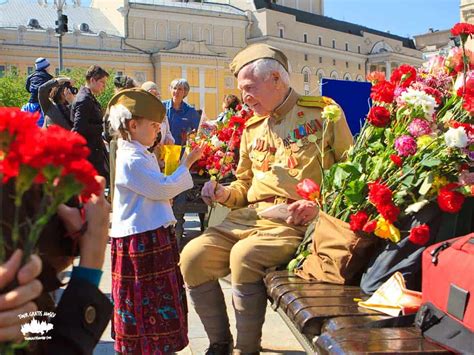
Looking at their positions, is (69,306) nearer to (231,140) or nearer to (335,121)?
(335,121)

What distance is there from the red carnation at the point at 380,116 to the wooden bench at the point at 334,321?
2.36 ft

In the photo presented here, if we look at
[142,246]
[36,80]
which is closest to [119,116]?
[142,246]

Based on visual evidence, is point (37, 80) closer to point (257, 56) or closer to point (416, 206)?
point (257, 56)

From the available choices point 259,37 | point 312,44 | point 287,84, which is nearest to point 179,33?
point 259,37

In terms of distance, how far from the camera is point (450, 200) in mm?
2357

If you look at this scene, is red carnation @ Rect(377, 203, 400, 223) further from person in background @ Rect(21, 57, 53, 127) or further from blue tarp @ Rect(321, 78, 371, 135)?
person in background @ Rect(21, 57, 53, 127)

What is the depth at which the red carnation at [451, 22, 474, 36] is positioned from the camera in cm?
270

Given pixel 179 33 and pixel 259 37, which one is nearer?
pixel 179 33

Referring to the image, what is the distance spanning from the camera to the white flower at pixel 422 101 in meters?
2.60

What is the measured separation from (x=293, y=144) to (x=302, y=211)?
1.42ft

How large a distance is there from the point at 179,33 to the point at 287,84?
59668 millimetres

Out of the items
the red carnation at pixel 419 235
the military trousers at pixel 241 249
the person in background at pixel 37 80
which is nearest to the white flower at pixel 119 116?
the military trousers at pixel 241 249

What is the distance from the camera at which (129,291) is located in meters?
3.17

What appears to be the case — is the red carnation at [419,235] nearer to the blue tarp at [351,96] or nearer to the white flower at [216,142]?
the white flower at [216,142]
